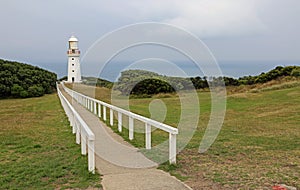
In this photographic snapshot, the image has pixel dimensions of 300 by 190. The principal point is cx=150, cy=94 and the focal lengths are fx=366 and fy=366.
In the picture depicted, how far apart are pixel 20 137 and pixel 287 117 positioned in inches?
353

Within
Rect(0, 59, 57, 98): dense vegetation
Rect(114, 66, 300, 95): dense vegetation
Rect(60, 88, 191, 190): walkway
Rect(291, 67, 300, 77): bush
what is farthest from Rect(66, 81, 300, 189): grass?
Rect(0, 59, 57, 98): dense vegetation

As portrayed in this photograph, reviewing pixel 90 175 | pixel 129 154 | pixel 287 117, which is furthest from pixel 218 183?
pixel 287 117

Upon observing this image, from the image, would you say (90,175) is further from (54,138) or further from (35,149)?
(54,138)

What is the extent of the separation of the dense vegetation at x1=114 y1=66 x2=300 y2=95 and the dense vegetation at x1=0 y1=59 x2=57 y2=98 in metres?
22.6

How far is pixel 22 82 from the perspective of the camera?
1705 inches

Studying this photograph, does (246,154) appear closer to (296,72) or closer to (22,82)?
(296,72)

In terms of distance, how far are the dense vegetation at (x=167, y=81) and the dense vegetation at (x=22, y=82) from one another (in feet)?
74.1

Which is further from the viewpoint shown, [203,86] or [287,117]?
[203,86]

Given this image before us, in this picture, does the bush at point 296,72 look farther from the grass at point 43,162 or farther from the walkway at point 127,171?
the walkway at point 127,171

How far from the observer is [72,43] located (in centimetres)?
4897

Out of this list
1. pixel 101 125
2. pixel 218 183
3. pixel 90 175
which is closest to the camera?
pixel 218 183

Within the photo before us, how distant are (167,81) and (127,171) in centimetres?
636

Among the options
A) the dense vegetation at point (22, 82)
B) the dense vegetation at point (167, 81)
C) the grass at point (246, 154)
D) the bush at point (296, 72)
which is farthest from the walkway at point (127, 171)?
the dense vegetation at point (22, 82)

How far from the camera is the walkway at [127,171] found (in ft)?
17.3
